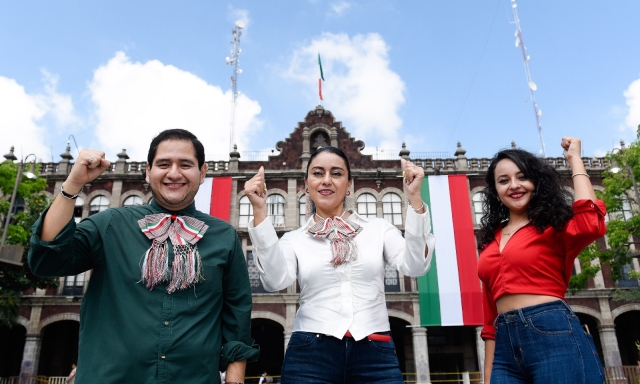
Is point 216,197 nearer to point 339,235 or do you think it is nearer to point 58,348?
point 58,348

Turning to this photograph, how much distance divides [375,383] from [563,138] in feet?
6.65

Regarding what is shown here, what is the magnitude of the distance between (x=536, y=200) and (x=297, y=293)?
19.5 metres

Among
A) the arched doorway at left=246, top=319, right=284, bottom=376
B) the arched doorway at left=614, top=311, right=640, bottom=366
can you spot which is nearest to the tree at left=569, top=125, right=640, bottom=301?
the arched doorway at left=614, top=311, right=640, bottom=366

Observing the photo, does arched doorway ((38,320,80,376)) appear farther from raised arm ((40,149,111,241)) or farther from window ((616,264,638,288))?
window ((616,264,638,288))

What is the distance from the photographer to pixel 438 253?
2061 cm

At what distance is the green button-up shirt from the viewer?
2465mm

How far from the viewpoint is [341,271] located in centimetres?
309

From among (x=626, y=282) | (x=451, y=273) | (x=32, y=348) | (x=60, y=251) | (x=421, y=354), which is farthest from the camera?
(x=626, y=282)

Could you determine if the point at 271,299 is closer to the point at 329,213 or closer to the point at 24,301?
the point at 24,301

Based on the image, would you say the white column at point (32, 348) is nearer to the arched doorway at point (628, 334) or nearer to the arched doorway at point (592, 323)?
the arched doorway at point (592, 323)

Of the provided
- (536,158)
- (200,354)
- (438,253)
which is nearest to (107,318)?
(200,354)

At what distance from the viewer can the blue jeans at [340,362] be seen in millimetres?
2787

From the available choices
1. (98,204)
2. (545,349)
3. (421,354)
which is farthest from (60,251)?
(98,204)

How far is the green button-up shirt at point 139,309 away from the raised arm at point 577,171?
7.06 ft
